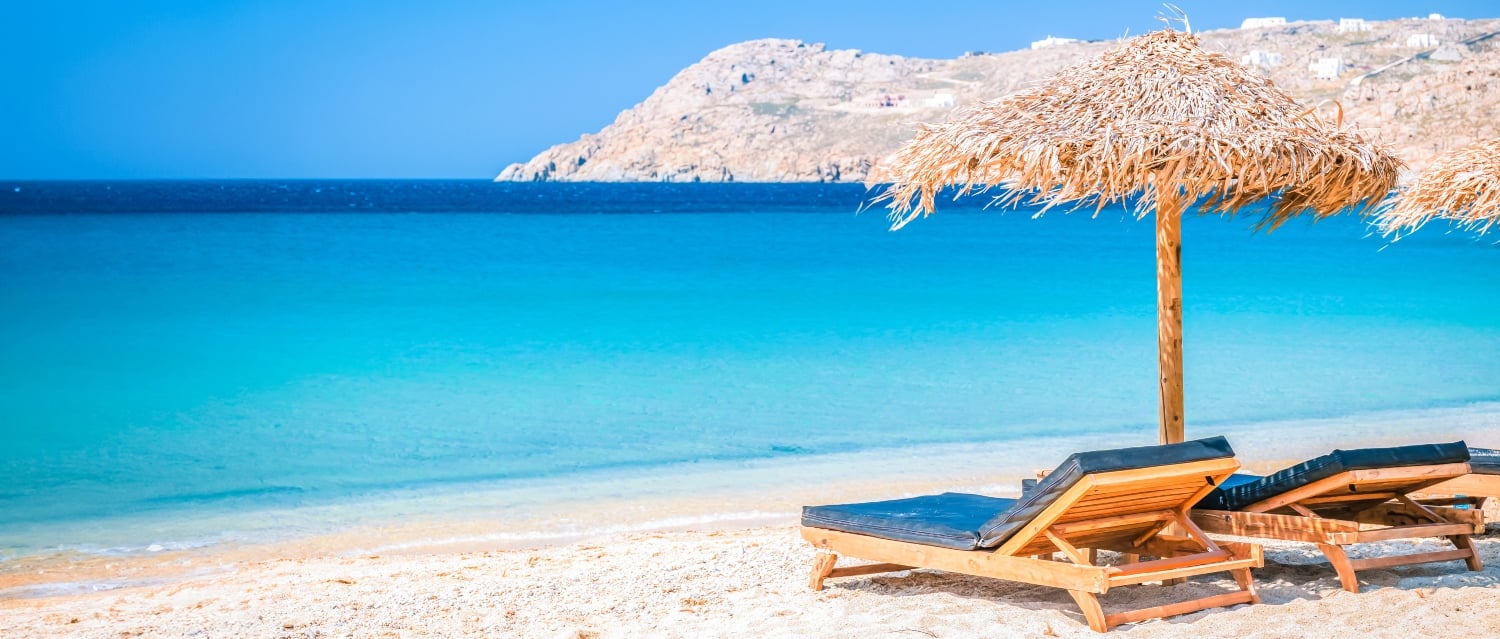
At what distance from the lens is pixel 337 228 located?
42969 millimetres

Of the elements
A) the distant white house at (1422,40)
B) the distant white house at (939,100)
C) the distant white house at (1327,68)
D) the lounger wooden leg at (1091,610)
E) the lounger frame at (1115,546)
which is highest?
the distant white house at (1422,40)

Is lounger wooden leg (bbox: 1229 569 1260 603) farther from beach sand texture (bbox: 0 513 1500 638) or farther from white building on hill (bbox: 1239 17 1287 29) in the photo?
white building on hill (bbox: 1239 17 1287 29)

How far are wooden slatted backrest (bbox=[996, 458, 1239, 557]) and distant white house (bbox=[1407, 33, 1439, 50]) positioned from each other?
99480mm

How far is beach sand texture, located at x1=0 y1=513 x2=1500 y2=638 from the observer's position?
3758 millimetres

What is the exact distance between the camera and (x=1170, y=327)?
4.46 m

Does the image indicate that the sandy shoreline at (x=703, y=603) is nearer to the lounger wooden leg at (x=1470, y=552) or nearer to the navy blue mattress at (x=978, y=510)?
the lounger wooden leg at (x=1470, y=552)

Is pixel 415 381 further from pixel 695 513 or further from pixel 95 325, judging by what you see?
pixel 95 325

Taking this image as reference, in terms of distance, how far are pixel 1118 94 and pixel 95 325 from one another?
16694 mm

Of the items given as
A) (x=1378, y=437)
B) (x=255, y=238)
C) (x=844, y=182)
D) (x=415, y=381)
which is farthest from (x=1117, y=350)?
(x=844, y=182)

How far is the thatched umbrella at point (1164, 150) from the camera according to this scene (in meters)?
4.02

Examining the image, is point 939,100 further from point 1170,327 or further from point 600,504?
point 1170,327

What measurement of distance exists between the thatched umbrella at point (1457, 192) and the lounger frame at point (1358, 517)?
6.41ft

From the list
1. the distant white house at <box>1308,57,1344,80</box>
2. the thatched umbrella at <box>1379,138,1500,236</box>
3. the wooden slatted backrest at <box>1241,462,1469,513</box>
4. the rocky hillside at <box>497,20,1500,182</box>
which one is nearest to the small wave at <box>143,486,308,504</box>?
the wooden slatted backrest at <box>1241,462,1469,513</box>

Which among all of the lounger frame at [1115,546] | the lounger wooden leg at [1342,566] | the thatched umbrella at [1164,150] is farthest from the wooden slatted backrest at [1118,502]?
the thatched umbrella at [1164,150]
